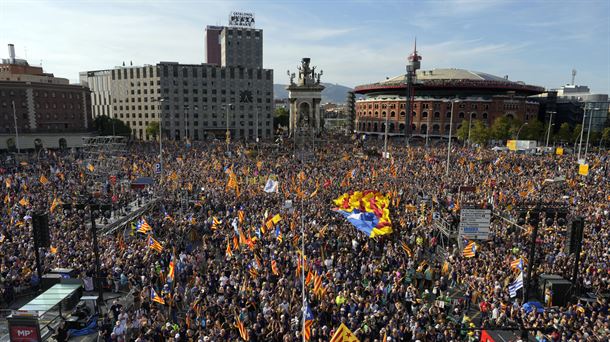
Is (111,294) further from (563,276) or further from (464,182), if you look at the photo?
(464,182)

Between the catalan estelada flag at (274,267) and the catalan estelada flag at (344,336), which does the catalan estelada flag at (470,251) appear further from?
the catalan estelada flag at (344,336)

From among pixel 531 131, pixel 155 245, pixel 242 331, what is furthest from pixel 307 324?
pixel 531 131

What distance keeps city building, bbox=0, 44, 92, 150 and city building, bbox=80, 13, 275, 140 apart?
90.7ft

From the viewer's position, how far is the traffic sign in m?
21.3

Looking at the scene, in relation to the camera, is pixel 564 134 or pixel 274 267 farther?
pixel 564 134

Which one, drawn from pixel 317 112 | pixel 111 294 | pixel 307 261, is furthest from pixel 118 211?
pixel 317 112

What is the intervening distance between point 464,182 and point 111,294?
29.7 metres

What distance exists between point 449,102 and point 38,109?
97.3m

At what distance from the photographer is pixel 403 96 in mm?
119312

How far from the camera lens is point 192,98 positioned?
369ft

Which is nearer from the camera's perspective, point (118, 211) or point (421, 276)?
point (421, 276)

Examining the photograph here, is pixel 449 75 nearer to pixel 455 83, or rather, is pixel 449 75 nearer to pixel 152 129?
pixel 455 83

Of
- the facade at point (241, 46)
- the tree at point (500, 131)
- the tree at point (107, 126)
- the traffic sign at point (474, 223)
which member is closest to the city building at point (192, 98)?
the tree at point (107, 126)

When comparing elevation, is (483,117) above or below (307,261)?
above
